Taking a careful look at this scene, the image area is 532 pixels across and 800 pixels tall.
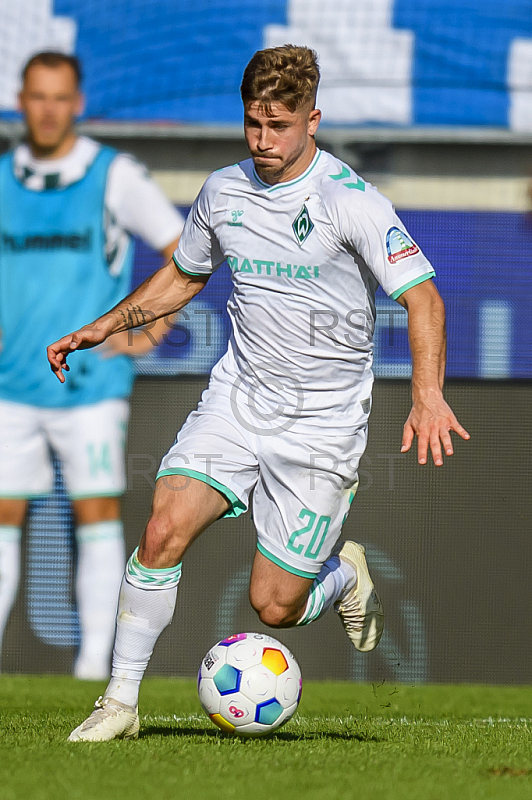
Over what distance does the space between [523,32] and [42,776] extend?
19.2ft

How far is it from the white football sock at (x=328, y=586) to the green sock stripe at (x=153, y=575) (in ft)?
2.32

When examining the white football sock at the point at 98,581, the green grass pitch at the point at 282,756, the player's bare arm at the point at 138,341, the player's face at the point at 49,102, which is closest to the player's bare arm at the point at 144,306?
A: the green grass pitch at the point at 282,756

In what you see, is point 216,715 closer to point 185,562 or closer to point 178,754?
point 178,754

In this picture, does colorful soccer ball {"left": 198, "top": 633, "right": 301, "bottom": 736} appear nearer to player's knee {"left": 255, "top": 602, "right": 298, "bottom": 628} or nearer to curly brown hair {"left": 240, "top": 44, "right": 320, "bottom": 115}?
player's knee {"left": 255, "top": 602, "right": 298, "bottom": 628}

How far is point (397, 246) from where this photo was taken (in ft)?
11.1

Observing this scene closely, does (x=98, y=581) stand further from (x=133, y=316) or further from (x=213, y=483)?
(x=213, y=483)

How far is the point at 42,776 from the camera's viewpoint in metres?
2.67

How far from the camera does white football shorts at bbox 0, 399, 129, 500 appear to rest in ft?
19.4

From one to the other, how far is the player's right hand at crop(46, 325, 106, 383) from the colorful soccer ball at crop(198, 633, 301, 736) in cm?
106

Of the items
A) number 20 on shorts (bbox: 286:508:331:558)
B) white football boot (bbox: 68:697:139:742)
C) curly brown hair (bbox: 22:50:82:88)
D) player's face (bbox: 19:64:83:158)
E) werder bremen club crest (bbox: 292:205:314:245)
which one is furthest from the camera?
curly brown hair (bbox: 22:50:82:88)

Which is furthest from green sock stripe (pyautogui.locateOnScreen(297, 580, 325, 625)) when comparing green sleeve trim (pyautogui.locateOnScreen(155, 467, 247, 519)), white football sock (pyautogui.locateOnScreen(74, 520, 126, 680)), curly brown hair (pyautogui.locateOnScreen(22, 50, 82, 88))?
curly brown hair (pyautogui.locateOnScreen(22, 50, 82, 88))

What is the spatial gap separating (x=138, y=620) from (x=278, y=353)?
102cm

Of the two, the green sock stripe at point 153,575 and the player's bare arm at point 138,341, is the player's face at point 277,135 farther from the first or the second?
the player's bare arm at point 138,341

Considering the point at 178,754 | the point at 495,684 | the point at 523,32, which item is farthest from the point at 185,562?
the point at 523,32
